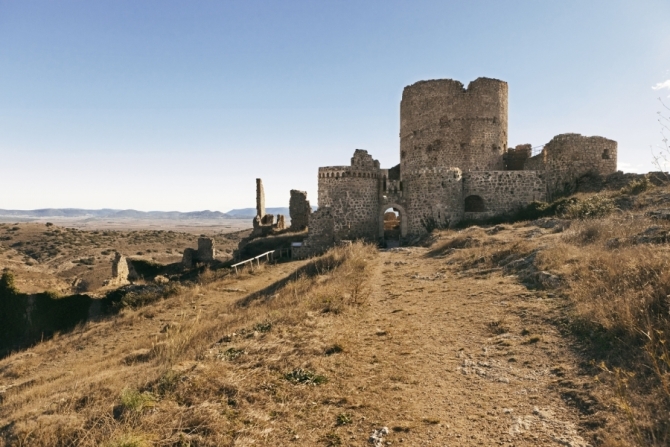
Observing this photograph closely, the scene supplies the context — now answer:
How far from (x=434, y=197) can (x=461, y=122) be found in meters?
8.10

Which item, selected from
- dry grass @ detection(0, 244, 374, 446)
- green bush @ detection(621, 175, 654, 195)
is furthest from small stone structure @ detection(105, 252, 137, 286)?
green bush @ detection(621, 175, 654, 195)

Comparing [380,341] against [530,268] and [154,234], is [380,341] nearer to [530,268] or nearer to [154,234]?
[530,268]

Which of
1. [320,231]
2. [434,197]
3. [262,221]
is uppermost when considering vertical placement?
[434,197]

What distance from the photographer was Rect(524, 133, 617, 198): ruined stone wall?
78.3ft

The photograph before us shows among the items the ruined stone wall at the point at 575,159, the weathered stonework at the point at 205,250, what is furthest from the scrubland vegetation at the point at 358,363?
the weathered stonework at the point at 205,250

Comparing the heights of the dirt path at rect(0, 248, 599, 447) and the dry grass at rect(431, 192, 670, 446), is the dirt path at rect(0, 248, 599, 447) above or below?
below

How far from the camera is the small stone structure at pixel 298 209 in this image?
98.1 feet

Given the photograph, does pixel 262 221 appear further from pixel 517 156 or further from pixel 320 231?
pixel 517 156

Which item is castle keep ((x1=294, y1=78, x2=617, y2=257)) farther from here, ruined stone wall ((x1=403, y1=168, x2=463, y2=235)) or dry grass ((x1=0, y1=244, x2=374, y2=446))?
dry grass ((x1=0, y1=244, x2=374, y2=446))

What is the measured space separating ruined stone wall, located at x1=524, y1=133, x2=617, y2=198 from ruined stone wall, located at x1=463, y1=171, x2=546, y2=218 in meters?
1.47

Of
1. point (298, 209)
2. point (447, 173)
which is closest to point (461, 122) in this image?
point (447, 173)

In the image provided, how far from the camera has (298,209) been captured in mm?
29906

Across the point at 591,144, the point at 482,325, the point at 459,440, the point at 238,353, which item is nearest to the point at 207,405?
the point at 238,353

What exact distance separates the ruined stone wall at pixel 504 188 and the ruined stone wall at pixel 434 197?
3.74 feet
